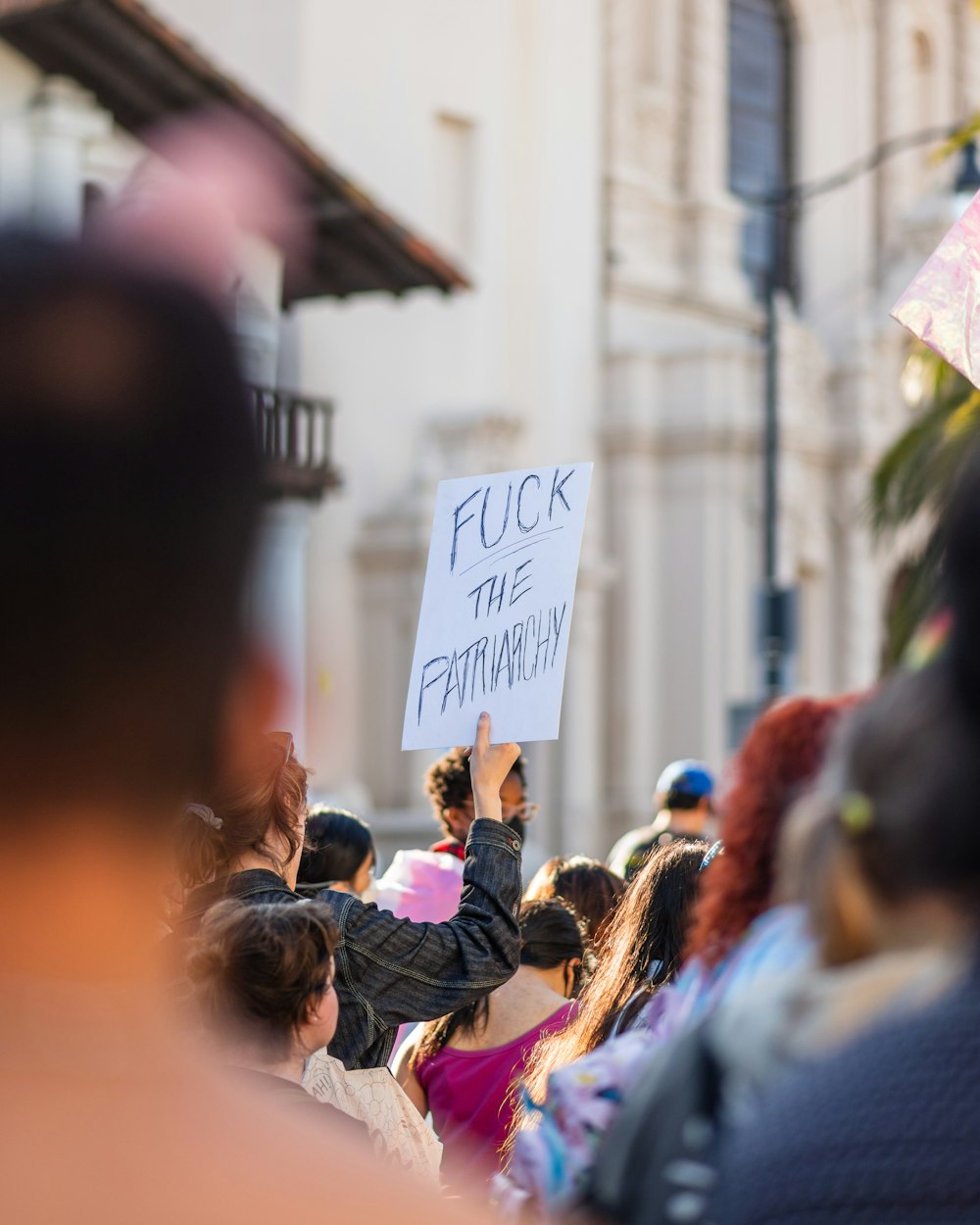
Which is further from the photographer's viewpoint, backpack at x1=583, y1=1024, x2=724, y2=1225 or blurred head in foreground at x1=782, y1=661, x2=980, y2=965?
backpack at x1=583, y1=1024, x2=724, y2=1225

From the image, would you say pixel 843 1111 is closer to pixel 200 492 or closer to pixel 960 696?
pixel 960 696

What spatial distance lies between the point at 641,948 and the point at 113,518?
234 cm

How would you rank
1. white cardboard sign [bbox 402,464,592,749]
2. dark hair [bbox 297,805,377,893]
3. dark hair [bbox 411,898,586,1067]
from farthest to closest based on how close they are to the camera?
dark hair [bbox 297,805,377,893] < dark hair [bbox 411,898,586,1067] < white cardboard sign [bbox 402,464,592,749]

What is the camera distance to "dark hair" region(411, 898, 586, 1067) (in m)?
4.43

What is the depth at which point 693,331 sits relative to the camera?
22922 mm

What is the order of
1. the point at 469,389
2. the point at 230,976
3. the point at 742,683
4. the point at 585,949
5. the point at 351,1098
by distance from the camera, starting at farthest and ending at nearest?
the point at 742,683, the point at 469,389, the point at 585,949, the point at 351,1098, the point at 230,976

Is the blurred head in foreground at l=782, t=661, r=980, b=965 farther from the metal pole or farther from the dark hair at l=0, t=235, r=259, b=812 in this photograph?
the metal pole

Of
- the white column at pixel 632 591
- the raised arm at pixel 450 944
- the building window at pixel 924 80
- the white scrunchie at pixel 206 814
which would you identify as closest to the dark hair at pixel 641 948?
the raised arm at pixel 450 944

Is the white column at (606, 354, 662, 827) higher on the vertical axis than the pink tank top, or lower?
higher

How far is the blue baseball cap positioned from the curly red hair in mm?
5082

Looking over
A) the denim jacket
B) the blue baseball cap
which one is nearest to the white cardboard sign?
the denim jacket

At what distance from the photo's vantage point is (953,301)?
12.2 feet

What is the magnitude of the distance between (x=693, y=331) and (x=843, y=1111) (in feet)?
72.2

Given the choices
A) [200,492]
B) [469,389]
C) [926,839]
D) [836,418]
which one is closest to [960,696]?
[926,839]
